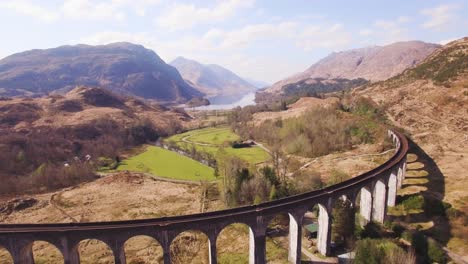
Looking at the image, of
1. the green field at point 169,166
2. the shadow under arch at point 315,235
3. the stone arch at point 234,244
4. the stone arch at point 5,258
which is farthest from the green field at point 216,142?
the stone arch at point 5,258

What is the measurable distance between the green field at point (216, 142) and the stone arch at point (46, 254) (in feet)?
163

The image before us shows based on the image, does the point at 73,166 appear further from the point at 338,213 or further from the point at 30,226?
the point at 338,213

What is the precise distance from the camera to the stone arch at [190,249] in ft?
130

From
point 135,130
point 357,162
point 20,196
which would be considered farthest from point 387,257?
point 135,130

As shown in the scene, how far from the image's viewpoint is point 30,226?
3206 centimetres

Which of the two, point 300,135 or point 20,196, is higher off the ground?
point 300,135

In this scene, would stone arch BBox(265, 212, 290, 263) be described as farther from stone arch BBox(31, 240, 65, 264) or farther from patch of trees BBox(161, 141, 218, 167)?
patch of trees BBox(161, 141, 218, 167)

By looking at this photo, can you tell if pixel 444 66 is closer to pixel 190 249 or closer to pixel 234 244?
pixel 234 244

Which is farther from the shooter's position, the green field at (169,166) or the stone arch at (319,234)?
the green field at (169,166)

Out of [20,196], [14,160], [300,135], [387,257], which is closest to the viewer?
[387,257]

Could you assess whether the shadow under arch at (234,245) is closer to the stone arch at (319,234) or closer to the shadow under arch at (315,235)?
the shadow under arch at (315,235)

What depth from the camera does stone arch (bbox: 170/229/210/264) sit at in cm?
3975

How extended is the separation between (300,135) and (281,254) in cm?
5537

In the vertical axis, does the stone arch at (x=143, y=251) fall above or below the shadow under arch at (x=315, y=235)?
below
